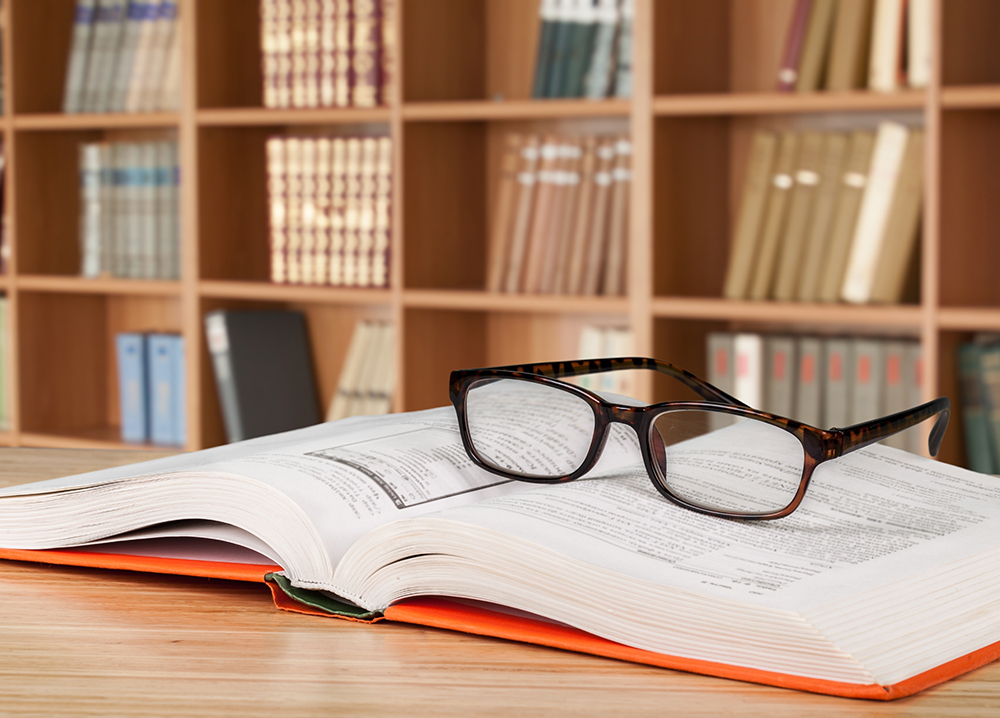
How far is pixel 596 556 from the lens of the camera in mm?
444

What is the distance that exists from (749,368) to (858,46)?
2.00ft

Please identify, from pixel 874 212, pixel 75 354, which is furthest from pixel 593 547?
pixel 75 354

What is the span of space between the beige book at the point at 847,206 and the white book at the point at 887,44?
3.7 inches

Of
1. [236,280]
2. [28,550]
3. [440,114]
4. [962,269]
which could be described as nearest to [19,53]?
[236,280]

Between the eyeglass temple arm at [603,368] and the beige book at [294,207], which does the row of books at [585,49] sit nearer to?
the beige book at [294,207]

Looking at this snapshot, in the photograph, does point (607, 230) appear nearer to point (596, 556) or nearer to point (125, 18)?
point (125, 18)

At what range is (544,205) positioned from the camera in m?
2.16

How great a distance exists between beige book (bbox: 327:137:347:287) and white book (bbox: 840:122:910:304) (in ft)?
3.41

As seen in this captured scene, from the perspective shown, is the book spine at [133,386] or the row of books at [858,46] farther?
the book spine at [133,386]

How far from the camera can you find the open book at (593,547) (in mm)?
405

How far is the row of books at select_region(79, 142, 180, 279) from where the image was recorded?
2.52 m

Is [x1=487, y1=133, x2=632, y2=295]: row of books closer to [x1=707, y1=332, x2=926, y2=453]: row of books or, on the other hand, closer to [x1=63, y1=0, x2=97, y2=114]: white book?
[x1=707, y1=332, x2=926, y2=453]: row of books

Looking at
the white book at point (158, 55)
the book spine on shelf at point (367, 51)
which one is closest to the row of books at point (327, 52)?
the book spine on shelf at point (367, 51)

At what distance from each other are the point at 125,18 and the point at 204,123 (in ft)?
1.28
